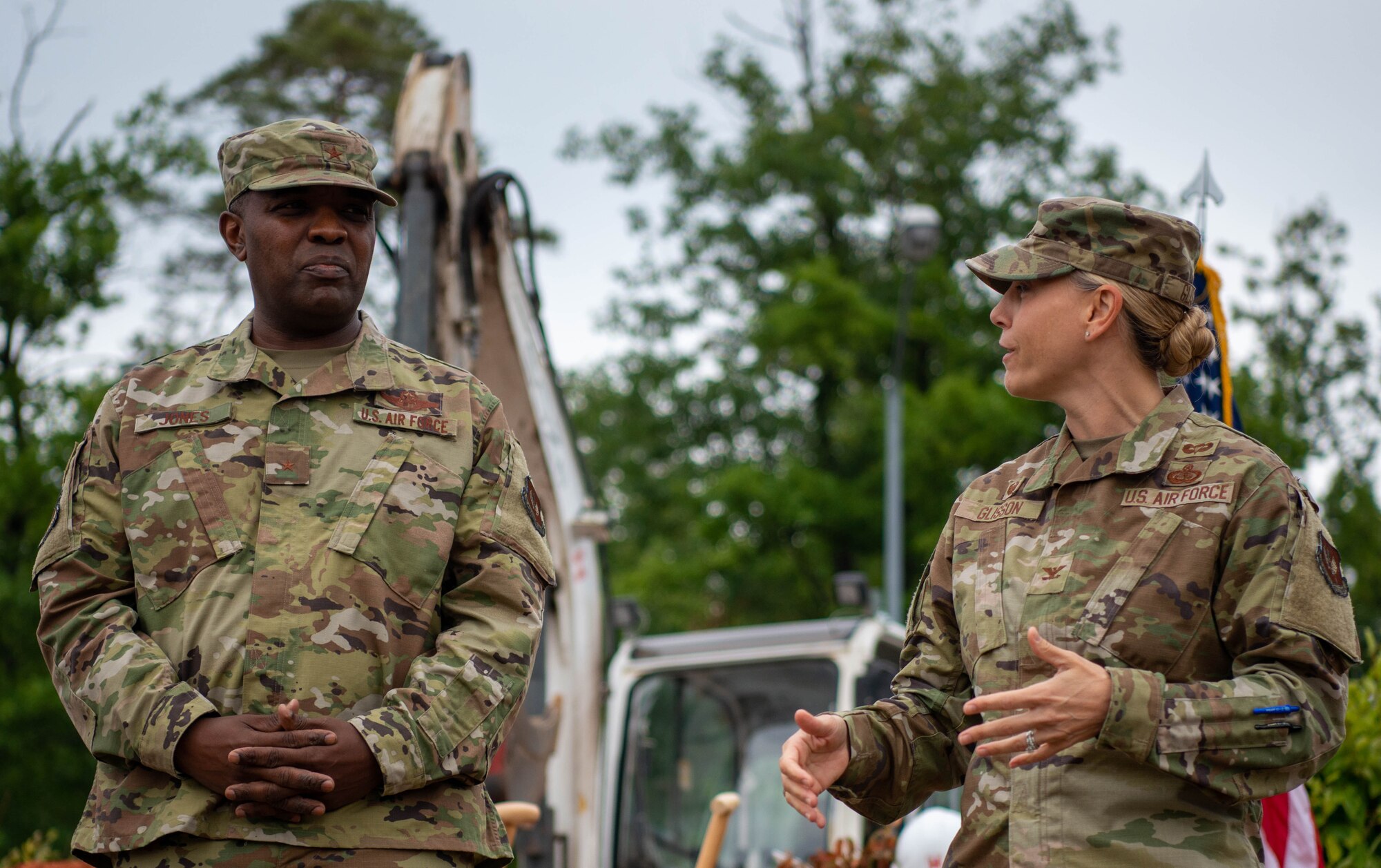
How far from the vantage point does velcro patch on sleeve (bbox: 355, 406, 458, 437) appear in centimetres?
289

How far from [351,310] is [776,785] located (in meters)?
6.02

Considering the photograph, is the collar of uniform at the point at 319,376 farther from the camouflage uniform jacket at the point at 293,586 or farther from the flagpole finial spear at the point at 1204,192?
the flagpole finial spear at the point at 1204,192

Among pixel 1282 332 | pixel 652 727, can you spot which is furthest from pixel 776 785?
pixel 1282 332

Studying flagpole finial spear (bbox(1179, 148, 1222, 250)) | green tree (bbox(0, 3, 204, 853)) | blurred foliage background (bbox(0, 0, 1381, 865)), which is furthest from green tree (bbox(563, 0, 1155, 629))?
flagpole finial spear (bbox(1179, 148, 1222, 250))

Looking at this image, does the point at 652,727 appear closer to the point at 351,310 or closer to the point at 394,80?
the point at 351,310

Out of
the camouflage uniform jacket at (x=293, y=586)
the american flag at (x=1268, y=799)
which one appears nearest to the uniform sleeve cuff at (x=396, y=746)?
the camouflage uniform jacket at (x=293, y=586)

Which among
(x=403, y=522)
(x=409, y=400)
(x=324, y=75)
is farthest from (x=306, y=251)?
(x=324, y=75)

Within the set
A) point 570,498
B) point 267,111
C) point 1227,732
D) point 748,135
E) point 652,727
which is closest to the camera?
point 1227,732

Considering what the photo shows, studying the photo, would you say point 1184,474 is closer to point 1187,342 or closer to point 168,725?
point 1187,342

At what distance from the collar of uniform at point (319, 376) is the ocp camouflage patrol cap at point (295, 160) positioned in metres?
0.29

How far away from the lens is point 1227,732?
2.32m

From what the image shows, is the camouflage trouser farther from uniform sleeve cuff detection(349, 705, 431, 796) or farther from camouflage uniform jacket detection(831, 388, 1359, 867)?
camouflage uniform jacket detection(831, 388, 1359, 867)

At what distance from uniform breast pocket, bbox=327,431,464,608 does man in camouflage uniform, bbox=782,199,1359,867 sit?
748 mm

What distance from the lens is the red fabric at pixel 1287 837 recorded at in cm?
436
